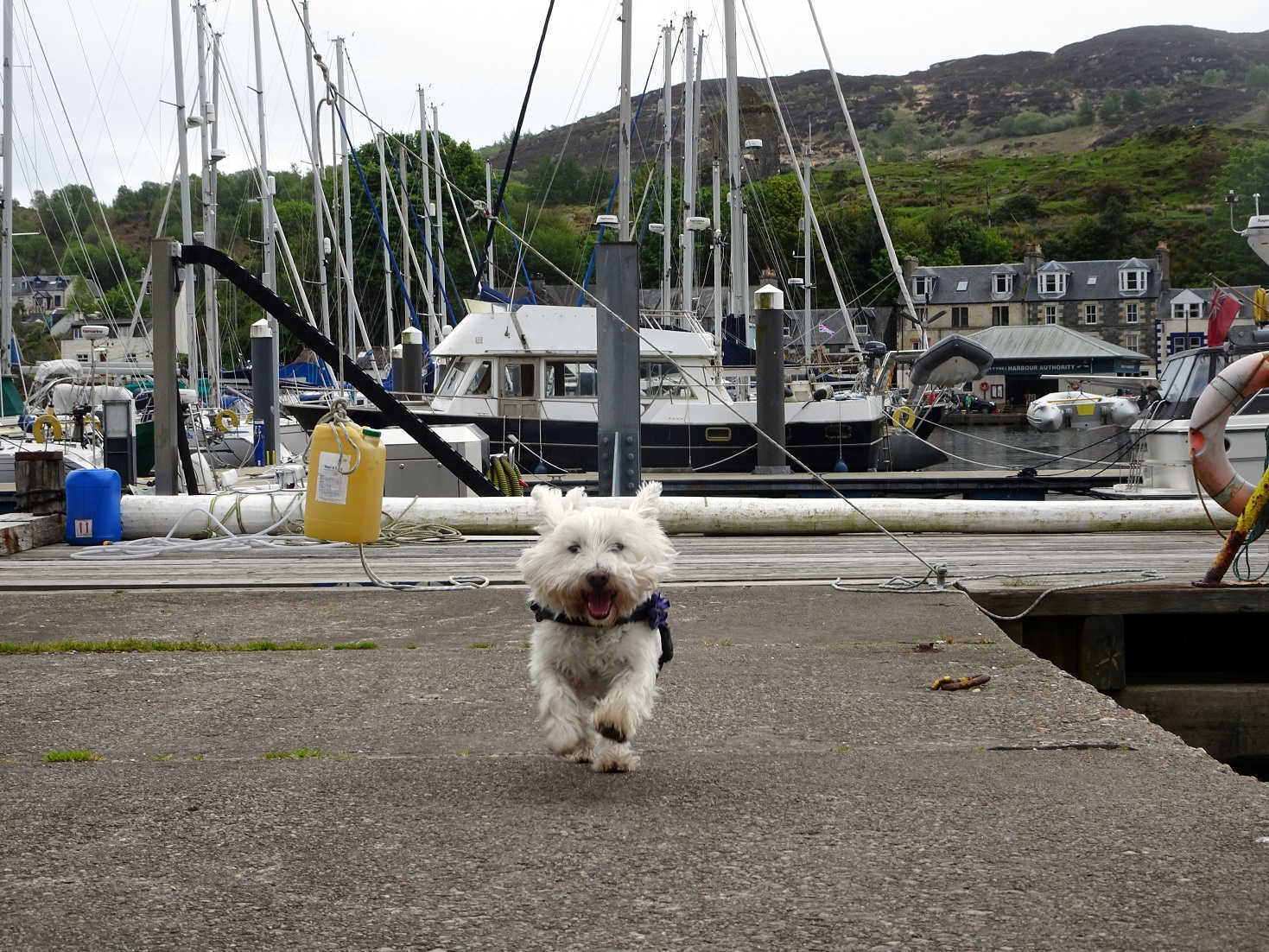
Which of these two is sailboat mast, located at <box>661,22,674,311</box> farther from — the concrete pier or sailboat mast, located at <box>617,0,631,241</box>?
the concrete pier

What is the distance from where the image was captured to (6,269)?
31.8 metres

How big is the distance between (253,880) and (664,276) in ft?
110

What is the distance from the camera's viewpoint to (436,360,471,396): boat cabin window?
24.1 meters

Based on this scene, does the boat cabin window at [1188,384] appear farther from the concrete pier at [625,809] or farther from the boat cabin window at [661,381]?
the concrete pier at [625,809]

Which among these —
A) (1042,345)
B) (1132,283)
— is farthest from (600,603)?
(1132,283)

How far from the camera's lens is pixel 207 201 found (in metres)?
31.7

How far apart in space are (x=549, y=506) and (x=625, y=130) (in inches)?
709

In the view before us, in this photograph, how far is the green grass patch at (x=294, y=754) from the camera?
211 inches

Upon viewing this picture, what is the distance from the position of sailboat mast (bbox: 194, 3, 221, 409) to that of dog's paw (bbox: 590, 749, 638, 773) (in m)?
27.7

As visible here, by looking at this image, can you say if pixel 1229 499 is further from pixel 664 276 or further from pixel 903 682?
pixel 664 276

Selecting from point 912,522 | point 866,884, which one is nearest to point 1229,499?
point 912,522

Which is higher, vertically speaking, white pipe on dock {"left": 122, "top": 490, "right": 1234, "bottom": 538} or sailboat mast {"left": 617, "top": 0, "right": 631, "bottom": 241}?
sailboat mast {"left": 617, "top": 0, "right": 631, "bottom": 241}

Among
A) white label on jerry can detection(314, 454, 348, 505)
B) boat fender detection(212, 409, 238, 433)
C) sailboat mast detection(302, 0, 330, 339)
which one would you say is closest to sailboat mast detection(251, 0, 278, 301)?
sailboat mast detection(302, 0, 330, 339)

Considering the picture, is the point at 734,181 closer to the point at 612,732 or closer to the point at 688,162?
the point at 688,162
